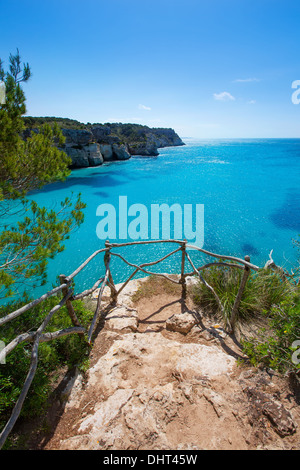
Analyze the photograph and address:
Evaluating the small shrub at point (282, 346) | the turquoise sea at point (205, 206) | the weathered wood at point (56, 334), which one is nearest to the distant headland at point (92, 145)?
the turquoise sea at point (205, 206)

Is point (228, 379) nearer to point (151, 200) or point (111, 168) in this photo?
point (151, 200)

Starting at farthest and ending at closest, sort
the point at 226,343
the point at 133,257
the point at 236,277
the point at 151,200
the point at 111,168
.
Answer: the point at 111,168
the point at 151,200
the point at 133,257
the point at 236,277
the point at 226,343

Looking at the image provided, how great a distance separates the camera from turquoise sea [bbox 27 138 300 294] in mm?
9797

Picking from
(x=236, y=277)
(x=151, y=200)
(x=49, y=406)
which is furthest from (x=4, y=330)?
(x=151, y=200)

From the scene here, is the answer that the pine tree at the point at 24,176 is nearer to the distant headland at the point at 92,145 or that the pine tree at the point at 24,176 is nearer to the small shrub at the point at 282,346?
the small shrub at the point at 282,346

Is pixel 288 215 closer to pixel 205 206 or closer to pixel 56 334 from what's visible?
pixel 205 206

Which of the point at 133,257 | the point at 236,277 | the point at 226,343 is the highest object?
the point at 236,277

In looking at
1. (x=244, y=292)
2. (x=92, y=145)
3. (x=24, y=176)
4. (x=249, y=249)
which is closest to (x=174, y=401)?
(x=244, y=292)

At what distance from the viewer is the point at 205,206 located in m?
17.8

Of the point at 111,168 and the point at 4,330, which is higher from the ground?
the point at 111,168
